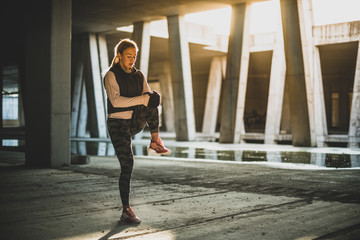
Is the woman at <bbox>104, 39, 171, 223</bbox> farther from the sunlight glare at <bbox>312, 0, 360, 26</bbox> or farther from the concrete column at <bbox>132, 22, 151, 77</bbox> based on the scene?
the sunlight glare at <bbox>312, 0, 360, 26</bbox>

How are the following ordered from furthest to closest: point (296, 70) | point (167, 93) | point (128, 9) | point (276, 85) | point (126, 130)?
point (167, 93) < point (276, 85) < point (128, 9) < point (296, 70) < point (126, 130)

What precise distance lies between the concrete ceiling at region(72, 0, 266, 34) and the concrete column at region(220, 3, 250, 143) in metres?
0.71

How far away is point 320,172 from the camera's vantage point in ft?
28.2

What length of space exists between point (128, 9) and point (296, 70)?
27.2 feet

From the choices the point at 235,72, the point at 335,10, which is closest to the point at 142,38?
the point at 235,72

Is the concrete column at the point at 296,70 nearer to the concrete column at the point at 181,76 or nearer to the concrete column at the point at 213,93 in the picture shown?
the concrete column at the point at 181,76

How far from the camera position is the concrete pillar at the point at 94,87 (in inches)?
1061

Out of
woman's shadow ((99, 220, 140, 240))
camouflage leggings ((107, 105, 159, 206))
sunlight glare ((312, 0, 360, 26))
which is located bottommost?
woman's shadow ((99, 220, 140, 240))

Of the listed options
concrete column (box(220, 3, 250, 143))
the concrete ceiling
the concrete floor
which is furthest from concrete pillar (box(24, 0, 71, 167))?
concrete column (box(220, 3, 250, 143))

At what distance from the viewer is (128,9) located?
2050cm

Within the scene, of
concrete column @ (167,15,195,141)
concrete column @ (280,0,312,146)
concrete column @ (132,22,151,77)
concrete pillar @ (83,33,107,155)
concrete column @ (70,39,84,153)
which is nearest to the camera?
concrete column @ (280,0,312,146)

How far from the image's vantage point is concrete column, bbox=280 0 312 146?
666 inches

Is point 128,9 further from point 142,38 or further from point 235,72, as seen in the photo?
point 235,72

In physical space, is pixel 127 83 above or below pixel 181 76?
below
